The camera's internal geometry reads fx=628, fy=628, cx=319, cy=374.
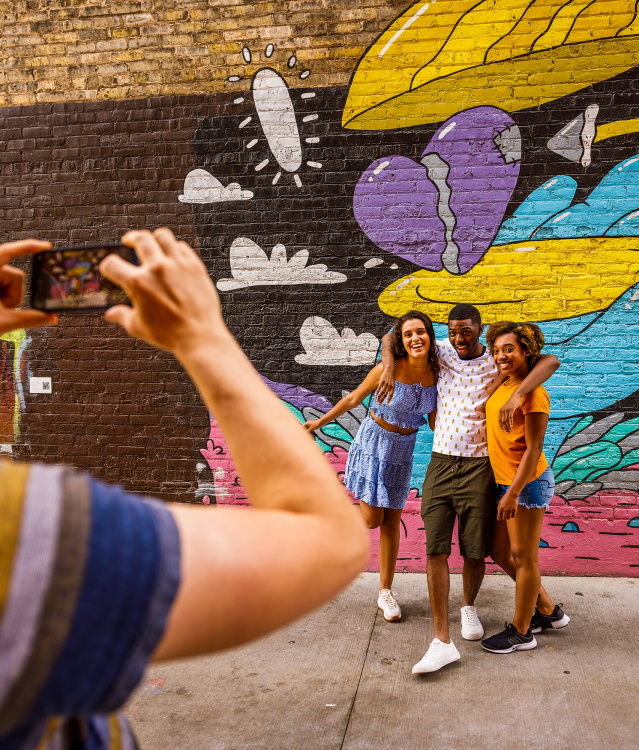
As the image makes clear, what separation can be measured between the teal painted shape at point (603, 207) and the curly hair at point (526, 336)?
1.40 metres

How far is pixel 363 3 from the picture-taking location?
4.77 meters

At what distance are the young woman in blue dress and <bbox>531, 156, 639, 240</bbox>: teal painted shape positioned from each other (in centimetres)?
145

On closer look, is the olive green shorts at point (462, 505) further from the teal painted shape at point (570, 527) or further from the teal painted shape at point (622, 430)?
the teal painted shape at point (622, 430)

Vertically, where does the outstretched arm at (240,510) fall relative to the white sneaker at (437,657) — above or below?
above

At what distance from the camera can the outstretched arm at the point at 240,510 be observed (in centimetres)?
53

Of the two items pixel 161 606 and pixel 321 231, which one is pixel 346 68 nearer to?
pixel 321 231

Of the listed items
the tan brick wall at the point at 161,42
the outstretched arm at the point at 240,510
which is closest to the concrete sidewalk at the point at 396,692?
the outstretched arm at the point at 240,510

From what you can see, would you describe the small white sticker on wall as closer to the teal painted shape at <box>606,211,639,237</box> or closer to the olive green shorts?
the olive green shorts

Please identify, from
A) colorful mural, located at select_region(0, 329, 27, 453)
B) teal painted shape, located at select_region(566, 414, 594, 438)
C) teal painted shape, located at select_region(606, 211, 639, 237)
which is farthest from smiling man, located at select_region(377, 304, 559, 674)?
colorful mural, located at select_region(0, 329, 27, 453)

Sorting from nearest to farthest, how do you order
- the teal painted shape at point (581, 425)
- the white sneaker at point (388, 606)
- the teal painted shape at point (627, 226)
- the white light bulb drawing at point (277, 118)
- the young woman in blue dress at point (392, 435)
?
the young woman in blue dress at point (392, 435) < the white sneaker at point (388, 606) < the teal painted shape at point (627, 226) < the teal painted shape at point (581, 425) < the white light bulb drawing at point (277, 118)

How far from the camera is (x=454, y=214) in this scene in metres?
4.78

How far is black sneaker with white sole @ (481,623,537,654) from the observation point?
3.60m

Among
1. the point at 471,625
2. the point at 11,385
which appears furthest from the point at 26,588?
the point at 11,385

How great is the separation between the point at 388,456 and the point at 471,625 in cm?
113
